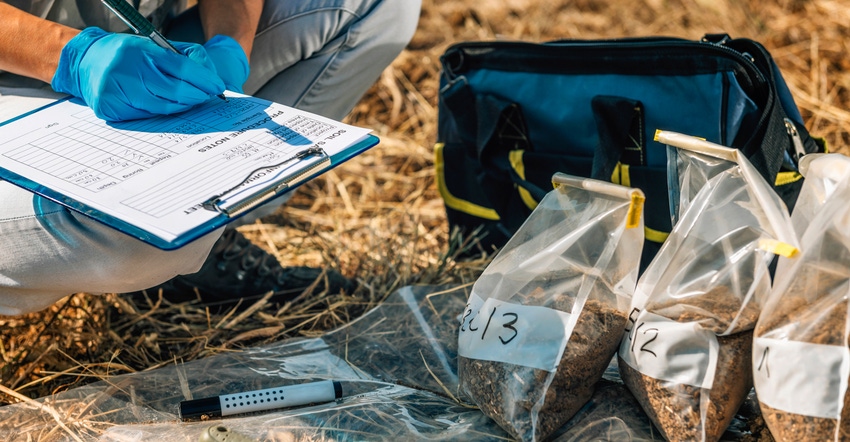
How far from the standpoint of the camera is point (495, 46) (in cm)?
165

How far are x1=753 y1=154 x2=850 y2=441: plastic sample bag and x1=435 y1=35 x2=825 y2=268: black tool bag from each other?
33 cm

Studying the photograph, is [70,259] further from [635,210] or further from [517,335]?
[635,210]

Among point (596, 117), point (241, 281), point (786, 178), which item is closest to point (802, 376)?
point (786, 178)

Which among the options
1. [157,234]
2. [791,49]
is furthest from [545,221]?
[791,49]

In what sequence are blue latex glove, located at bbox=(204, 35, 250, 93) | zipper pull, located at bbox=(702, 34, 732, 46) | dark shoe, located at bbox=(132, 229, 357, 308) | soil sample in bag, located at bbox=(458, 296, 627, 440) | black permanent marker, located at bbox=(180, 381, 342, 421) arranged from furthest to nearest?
dark shoe, located at bbox=(132, 229, 357, 308), zipper pull, located at bbox=(702, 34, 732, 46), blue latex glove, located at bbox=(204, 35, 250, 93), black permanent marker, located at bbox=(180, 381, 342, 421), soil sample in bag, located at bbox=(458, 296, 627, 440)

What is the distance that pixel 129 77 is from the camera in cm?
113

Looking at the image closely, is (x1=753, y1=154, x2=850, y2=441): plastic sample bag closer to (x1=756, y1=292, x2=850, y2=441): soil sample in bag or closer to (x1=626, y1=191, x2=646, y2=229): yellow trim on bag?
(x1=756, y1=292, x2=850, y2=441): soil sample in bag

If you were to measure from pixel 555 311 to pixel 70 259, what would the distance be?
692mm

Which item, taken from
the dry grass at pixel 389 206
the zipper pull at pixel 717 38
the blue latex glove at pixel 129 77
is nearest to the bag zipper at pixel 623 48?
the zipper pull at pixel 717 38

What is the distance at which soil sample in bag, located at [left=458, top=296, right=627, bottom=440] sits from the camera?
3.45 ft

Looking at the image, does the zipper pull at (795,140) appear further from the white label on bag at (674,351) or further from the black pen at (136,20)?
the black pen at (136,20)

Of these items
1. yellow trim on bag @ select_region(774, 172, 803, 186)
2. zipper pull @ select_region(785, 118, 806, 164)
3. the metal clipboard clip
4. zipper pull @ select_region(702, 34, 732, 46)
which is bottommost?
yellow trim on bag @ select_region(774, 172, 803, 186)

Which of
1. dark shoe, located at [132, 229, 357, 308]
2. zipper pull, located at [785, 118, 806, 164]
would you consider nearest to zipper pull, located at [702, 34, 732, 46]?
zipper pull, located at [785, 118, 806, 164]

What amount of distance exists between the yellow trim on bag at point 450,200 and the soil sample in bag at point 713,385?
2.48 feet
